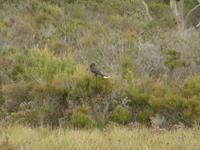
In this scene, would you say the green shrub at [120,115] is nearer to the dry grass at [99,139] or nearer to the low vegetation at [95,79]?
the low vegetation at [95,79]

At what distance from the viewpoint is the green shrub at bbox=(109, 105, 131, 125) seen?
313 inches

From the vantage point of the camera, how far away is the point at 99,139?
6.25 meters

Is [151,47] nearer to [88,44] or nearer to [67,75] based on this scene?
[88,44]

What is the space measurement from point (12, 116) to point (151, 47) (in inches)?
174

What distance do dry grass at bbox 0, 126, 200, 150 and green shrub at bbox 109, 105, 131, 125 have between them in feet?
2.88

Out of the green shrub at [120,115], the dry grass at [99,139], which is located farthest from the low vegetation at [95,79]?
the dry grass at [99,139]

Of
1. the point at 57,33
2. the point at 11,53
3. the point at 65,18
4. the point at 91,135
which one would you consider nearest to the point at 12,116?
the point at 91,135

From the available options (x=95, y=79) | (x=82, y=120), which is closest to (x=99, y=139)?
(x=82, y=120)

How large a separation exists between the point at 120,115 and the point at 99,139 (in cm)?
179

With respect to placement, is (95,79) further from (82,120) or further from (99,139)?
(99,139)

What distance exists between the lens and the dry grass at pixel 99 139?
5.78 meters

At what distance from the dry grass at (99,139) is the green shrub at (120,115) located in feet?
2.88

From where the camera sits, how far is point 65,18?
16.9 m

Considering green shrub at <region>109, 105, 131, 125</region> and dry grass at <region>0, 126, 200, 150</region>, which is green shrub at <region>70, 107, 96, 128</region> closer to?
green shrub at <region>109, 105, 131, 125</region>
